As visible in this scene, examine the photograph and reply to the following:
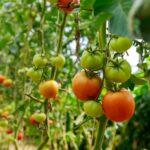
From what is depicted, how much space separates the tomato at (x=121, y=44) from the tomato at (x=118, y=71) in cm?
3

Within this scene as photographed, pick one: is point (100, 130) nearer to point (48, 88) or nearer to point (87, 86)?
point (87, 86)

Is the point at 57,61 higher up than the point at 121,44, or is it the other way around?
the point at 121,44

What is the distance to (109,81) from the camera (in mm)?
759

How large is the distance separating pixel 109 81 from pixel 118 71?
7 centimetres

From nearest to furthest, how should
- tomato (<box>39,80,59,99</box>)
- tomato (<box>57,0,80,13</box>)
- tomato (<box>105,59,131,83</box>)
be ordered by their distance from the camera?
tomato (<box>105,59,131,83</box>)
tomato (<box>57,0,80,13</box>)
tomato (<box>39,80,59,99</box>)

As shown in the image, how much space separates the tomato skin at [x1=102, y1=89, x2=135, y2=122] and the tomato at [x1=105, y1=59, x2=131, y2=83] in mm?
28

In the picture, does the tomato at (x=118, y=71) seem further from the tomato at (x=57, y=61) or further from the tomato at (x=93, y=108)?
the tomato at (x=57, y=61)

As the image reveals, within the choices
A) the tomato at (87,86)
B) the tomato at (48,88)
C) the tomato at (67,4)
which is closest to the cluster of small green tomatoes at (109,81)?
the tomato at (87,86)

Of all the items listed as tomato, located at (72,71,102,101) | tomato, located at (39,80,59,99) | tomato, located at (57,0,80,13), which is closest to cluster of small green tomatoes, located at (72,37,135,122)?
tomato, located at (72,71,102,101)

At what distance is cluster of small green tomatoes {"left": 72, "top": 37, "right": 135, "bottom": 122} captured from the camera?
718mm

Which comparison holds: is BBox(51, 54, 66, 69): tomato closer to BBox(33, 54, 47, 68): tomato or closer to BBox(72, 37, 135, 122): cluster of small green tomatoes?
BBox(33, 54, 47, 68): tomato

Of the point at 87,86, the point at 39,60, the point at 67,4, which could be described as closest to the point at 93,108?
the point at 87,86

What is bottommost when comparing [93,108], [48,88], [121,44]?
[48,88]

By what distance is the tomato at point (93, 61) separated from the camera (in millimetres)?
744
